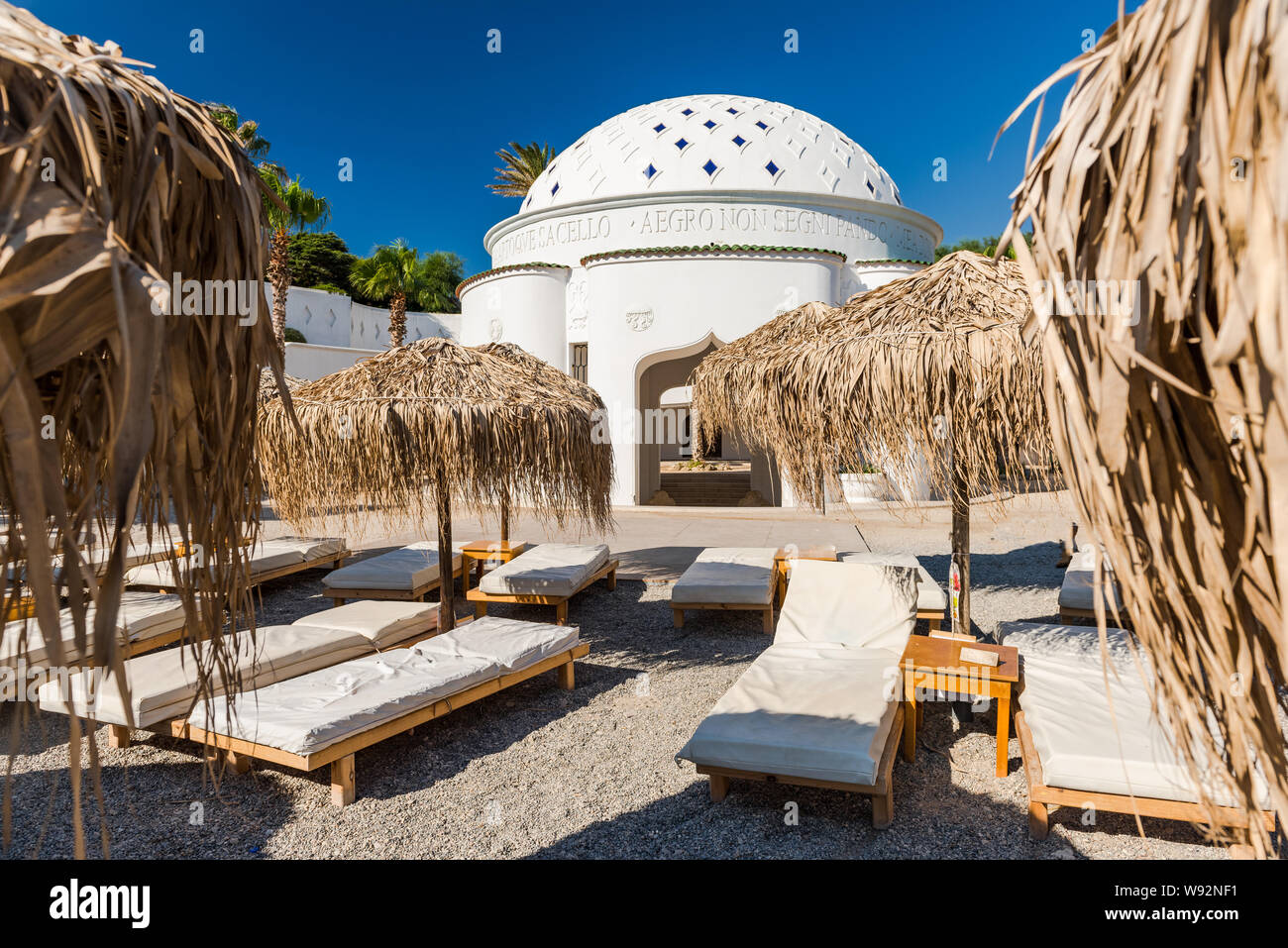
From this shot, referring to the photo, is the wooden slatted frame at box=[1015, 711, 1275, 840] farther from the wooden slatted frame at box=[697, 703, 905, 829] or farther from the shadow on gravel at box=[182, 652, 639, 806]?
the shadow on gravel at box=[182, 652, 639, 806]

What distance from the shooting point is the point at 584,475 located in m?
7.19

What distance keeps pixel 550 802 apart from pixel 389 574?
4.54 m

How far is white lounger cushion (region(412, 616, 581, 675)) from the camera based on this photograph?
→ 530cm

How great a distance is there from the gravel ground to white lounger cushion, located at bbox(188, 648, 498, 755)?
1.35 feet

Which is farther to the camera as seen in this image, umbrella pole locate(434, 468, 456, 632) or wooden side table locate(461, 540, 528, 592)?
wooden side table locate(461, 540, 528, 592)

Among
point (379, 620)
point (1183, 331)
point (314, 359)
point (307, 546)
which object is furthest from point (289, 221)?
point (1183, 331)

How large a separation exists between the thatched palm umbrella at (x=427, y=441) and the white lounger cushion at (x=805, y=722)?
9.37 feet

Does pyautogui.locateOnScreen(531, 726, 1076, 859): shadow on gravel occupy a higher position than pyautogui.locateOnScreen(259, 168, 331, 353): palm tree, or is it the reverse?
pyautogui.locateOnScreen(259, 168, 331, 353): palm tree

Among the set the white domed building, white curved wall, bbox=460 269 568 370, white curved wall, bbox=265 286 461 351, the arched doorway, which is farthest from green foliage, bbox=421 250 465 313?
white curved wall, bbox=460 269 568 370

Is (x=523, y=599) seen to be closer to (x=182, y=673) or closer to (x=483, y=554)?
(x=483, y=554)

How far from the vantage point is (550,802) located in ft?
13.3

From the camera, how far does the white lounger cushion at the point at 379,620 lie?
5875 mm
